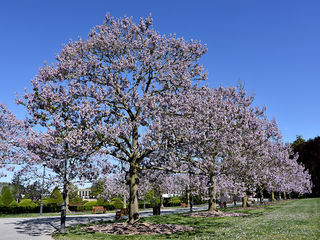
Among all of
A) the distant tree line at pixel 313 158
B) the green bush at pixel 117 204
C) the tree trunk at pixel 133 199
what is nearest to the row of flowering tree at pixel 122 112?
the tree trunk at pixel 133 199

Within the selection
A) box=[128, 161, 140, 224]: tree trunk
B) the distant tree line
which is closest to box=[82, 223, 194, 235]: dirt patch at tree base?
box=[128, 161, 140, 224]: tree trunk

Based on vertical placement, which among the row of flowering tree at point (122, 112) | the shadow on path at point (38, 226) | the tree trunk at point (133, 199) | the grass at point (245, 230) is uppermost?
the row of flowering tree at point (122, 112)

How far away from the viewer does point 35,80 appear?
1678cm

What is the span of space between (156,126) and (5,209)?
35.3m

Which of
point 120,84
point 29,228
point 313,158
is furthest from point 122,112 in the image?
point 313,158

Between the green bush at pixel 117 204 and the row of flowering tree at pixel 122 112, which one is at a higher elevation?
the row of flowering tree at pixel 122 112

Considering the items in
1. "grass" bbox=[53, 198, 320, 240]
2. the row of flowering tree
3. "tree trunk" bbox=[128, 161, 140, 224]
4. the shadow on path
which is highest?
the row of flowering tree

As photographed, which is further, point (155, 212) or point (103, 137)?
point (155, 212)

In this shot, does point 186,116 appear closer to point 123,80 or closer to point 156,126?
point 156,126

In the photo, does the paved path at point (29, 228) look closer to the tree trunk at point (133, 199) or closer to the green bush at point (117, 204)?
the tree trunk at point (133, 199)

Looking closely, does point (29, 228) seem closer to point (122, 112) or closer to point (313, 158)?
point (122, 112)

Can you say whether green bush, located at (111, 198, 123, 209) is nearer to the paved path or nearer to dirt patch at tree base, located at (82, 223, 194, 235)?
the paved path

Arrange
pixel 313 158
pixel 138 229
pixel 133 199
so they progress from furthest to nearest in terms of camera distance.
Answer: pixel 313 158
pixel 133 199
pixel 138 229

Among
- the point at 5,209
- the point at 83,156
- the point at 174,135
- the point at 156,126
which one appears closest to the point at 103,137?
the point at 83,156
